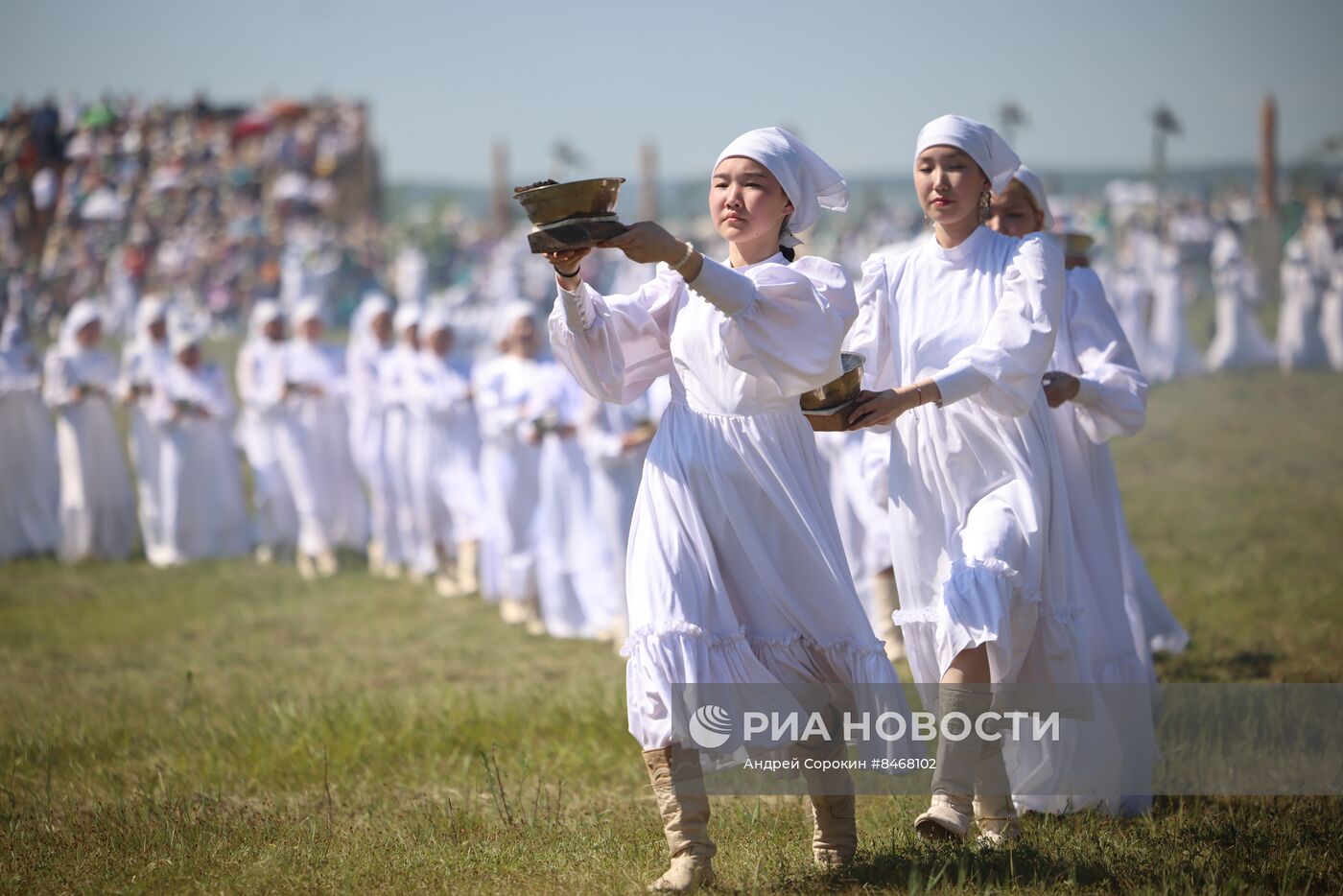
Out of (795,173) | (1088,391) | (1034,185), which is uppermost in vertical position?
(1034,185)

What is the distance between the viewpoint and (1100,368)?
6.11 meters

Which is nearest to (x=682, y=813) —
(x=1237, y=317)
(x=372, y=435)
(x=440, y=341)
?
(x=440, y=341)

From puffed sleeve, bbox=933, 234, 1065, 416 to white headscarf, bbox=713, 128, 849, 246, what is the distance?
2.22ft

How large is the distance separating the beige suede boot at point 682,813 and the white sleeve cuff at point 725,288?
1320 mm

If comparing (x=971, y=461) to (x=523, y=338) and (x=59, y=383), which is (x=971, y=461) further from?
(x=59, y=383)

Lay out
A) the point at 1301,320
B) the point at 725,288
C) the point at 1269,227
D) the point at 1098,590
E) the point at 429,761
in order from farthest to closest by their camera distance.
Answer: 1. the point at 1269,227
2. the point at 1301,320
3. the point at 429,761
4. the point at 1098,590
5. the point at 725,288

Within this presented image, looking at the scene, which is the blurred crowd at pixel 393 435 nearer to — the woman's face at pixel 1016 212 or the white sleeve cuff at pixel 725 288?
the woman's face at pixel 1016 212

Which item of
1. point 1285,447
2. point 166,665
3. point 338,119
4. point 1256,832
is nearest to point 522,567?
point 166,665

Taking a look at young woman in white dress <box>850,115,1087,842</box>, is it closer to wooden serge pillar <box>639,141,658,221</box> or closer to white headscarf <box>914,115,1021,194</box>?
white headscarf <box>914,115,1021,194</box>

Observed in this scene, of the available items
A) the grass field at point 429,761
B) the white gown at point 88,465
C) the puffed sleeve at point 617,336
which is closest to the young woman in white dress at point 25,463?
the white gown at point 88,465

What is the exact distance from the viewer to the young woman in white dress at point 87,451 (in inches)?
617

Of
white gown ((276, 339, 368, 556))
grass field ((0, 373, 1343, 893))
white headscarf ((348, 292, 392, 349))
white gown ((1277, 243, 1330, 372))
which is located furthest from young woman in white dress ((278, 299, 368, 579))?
white gown ((1277, 243, 1330, 372))

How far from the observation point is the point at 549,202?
4160mm

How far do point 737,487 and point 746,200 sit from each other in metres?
0.89
